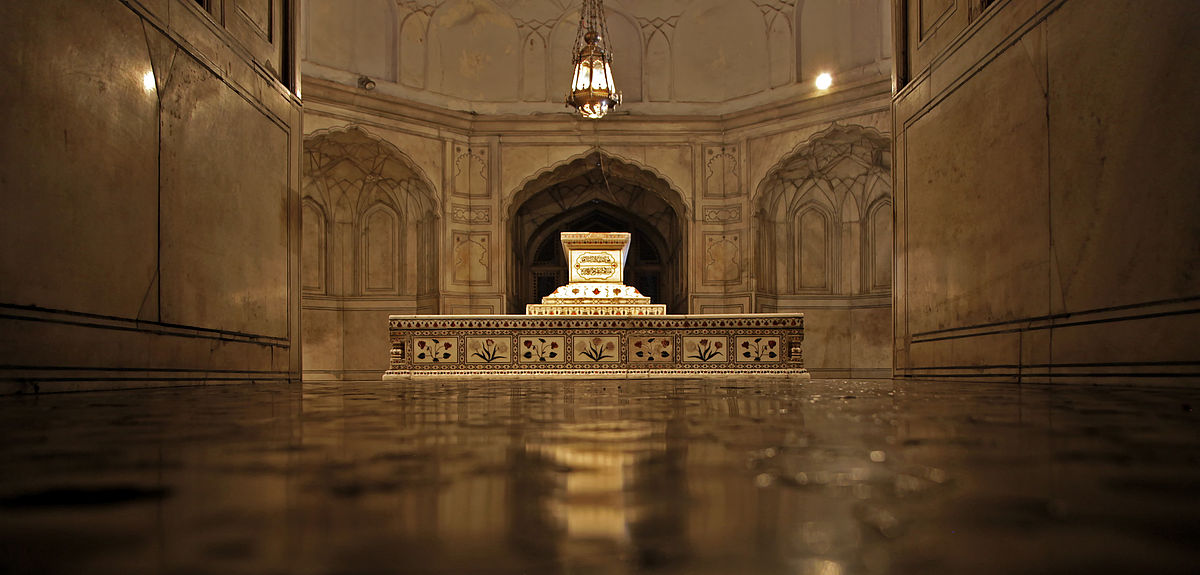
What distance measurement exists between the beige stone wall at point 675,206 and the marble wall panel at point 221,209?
3.49 metres

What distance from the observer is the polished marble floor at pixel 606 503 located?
0.14 metres

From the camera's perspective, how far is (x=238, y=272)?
2.04 meters

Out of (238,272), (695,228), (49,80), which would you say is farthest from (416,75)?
(49,80)

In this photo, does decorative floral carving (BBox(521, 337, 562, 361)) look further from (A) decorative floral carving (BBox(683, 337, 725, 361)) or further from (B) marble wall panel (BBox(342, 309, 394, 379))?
(B) marble wall panel (BBox(342, 309, 394, 379))

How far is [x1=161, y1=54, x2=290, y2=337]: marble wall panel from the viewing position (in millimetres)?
1716

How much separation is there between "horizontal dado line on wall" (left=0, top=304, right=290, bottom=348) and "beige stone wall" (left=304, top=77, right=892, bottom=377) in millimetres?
3831

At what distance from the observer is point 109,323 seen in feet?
4.83

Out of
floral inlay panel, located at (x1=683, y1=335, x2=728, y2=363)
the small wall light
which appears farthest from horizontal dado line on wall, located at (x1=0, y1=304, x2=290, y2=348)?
the small wall light

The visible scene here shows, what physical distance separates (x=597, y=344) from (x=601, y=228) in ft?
13.0

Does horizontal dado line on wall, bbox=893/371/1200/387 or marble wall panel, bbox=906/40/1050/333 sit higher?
marble wall panel, bbox=906/40/1050/333

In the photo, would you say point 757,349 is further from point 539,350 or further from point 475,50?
point 475,50

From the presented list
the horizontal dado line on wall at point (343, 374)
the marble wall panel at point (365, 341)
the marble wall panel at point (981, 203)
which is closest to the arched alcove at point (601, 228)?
the marble wall panel at point (365, 341)

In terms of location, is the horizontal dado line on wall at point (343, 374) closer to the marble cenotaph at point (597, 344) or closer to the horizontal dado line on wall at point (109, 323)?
the marble cenotaph at point (597, 344)

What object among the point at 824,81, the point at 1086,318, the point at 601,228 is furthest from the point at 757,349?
the point at 601,228
